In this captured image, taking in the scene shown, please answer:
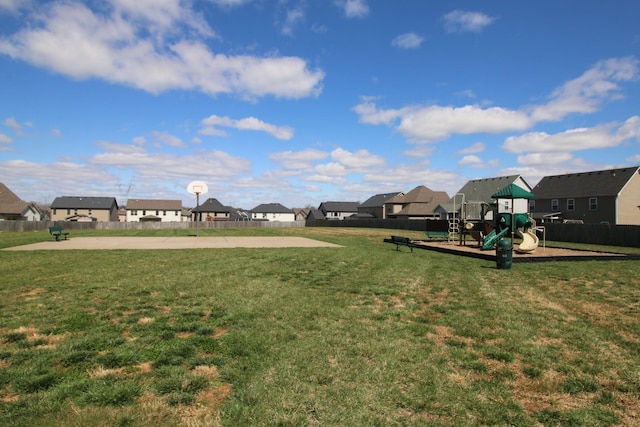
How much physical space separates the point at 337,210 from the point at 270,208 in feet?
69.9

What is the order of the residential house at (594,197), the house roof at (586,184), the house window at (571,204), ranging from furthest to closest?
the house window at (571,204) < the house roof at (586,184) < the residential house at (594,197)

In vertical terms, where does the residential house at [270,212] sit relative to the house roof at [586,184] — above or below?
below

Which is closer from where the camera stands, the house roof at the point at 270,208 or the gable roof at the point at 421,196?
the gable roof at the point at 421,196

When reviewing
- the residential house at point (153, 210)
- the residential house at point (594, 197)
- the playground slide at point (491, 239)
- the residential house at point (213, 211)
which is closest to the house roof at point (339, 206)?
the residential house at point (213, 211)

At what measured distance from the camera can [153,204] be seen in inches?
3971

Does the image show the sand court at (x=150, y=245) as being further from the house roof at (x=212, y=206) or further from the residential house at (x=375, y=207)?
the house roof at (x=212, y=206)

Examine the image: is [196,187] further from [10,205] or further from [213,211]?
[213,211]

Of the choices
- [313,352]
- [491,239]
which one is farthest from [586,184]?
[313,352]

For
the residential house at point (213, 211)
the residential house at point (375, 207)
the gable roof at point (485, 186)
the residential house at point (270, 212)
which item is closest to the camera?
the gable roof at point (485, 186)

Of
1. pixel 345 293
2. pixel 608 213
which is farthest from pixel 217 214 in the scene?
pixel 345 293

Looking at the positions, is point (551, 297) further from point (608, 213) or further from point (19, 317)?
point (608, 213)

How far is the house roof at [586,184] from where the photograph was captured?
44312mm

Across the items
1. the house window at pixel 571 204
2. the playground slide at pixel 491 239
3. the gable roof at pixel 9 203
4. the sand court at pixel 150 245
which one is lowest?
the sand court at pixel 150 245

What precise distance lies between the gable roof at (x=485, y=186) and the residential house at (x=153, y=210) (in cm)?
7207
